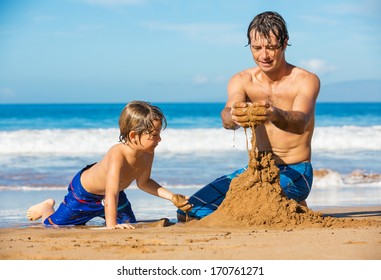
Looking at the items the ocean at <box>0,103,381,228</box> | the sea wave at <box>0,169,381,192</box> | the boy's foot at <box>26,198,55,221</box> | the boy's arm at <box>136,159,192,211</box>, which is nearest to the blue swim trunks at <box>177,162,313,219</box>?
the boy's arm at <box>136,159,192,211</box>

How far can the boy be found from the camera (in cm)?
513

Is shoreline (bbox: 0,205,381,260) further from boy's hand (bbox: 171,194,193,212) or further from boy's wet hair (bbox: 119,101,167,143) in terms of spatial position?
boy's wet hair (bbox: 119,101,167,143)

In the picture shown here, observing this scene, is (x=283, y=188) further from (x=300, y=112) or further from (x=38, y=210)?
(x=38, y=210)

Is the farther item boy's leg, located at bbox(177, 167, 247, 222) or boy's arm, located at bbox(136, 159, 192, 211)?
boy's leg, located at bbox(177, 167, 247, 222)

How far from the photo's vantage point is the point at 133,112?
5.16 meters

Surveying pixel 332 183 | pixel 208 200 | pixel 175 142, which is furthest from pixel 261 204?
pixel 175 142

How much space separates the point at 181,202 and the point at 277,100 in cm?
121

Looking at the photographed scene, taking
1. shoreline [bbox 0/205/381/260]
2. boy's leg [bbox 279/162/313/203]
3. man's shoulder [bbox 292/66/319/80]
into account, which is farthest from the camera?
man's shoulder [bbox 292/66/319/80]

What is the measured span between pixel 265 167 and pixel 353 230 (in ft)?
2.54

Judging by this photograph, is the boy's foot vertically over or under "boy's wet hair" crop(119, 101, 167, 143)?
under

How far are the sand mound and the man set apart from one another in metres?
0.38
